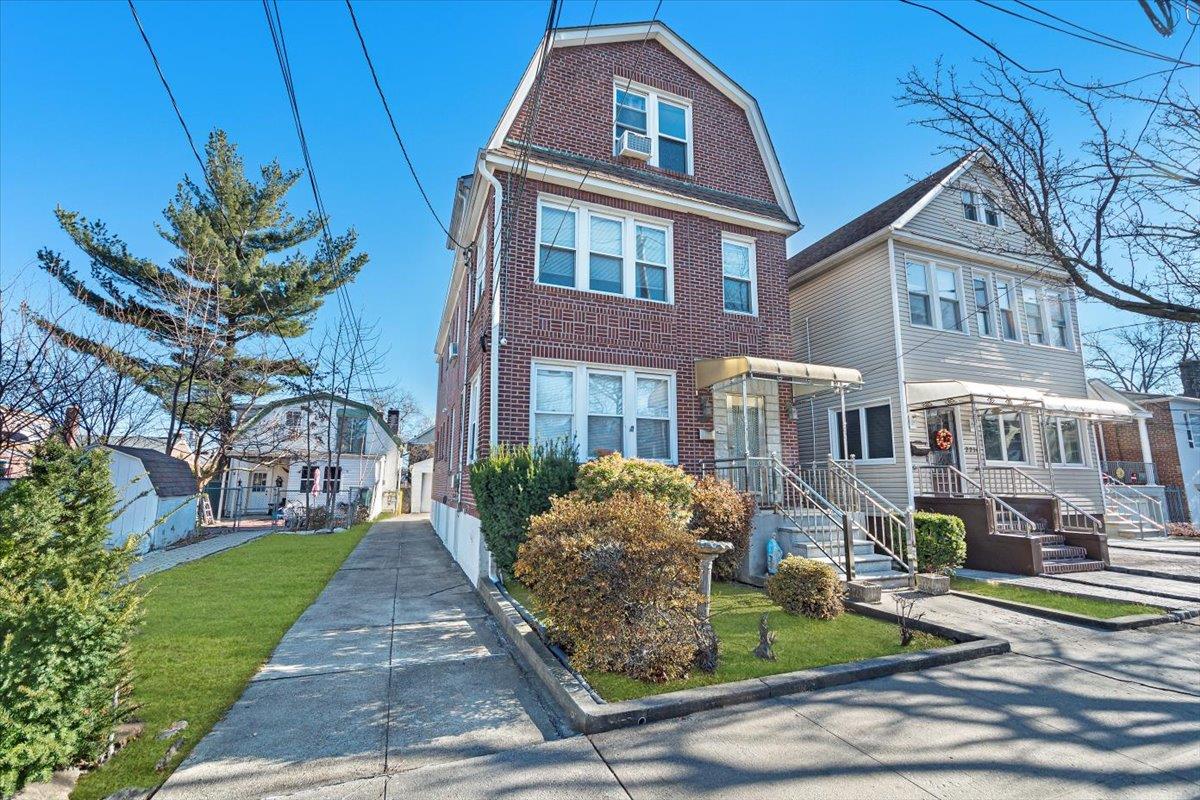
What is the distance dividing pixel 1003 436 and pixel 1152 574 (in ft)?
15.4

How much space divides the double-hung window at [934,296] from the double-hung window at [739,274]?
429 centimetres

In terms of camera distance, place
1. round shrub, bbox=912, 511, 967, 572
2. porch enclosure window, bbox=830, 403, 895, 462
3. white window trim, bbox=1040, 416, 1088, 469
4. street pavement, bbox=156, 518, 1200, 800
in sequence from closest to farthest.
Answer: street pavement, bbox=156, 518, 1200, 800
round shrub, bbox=912, 511, 967, 572
porch enclosure window, bbox=830, 403, 895, 462
white window trim, bbox=1040, 416, 1088, 469

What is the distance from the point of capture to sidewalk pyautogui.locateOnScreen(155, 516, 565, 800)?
3400 mm

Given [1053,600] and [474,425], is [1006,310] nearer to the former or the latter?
[1053,600]

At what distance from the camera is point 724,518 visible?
8.09 m

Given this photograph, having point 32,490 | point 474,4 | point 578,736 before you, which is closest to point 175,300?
point 474,4

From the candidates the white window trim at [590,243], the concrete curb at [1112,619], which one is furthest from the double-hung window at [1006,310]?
the white window trim at [590,243]

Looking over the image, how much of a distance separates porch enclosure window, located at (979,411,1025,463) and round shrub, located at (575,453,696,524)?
9901 mm

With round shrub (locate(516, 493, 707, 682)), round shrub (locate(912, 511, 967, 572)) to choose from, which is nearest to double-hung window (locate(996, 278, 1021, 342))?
round shrub (locate(912, 511, 967, 572))

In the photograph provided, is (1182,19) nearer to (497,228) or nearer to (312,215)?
(497,228)

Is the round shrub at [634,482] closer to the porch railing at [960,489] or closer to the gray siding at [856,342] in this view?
the porch railing at [960,489]

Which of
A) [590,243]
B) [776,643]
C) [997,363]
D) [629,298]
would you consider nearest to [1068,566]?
[997,363]

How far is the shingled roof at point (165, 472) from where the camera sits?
14232mm

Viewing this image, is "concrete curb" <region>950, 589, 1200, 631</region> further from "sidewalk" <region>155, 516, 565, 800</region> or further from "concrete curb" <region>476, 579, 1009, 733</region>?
"sidewalk" <region>155, 516, 565, 800</region>
